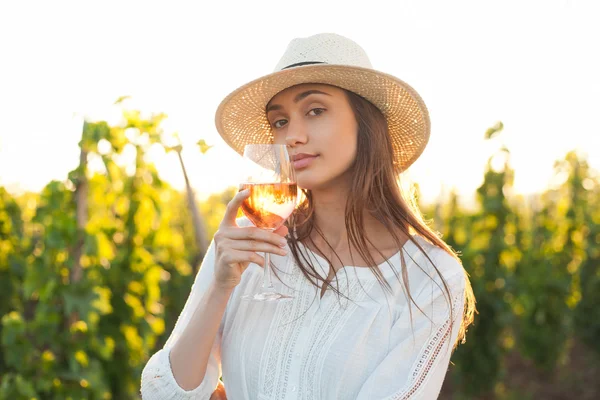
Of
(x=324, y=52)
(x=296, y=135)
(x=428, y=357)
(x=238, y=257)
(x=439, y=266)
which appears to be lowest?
(x=428, y=357)

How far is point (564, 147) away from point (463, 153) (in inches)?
51.6

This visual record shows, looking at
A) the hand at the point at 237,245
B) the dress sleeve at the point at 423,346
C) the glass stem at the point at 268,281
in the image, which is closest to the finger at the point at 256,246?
the hand at the point at 237,245

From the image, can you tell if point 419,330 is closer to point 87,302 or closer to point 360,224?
point 360,224

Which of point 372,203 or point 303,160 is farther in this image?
point 372,203

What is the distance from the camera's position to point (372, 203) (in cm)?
214

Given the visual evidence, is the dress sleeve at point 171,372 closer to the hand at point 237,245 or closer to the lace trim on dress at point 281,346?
the lace trim on dress at point 281,346

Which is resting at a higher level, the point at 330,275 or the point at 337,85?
the point at 337,85

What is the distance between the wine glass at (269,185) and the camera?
1.72 m

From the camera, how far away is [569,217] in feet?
21.6

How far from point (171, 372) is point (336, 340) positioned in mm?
460

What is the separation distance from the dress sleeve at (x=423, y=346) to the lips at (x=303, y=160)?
18.7 inches

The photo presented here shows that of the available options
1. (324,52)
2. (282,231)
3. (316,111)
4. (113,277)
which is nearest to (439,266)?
(282,231)

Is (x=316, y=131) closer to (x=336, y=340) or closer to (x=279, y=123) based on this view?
(x=279, y=123)

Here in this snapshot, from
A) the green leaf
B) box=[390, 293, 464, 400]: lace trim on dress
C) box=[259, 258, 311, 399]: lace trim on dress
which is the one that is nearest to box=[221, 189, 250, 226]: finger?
box=[259, 258, 311, 399]: lace trim on dress
